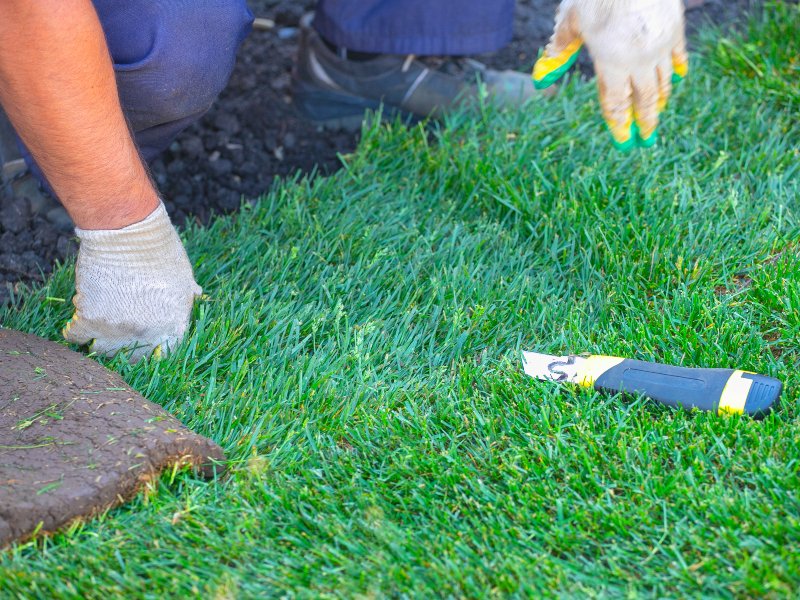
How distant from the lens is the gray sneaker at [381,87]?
2.99 meters

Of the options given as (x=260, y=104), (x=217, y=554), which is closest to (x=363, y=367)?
(x=217, y=554)

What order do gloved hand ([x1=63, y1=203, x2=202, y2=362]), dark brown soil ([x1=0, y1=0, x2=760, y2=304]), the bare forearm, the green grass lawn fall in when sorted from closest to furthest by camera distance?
the green grass lawn, the bare forearm, gloved hand ([x1=63, y1=203, x2=202, y2=362]), dark brown soil ([x1=0, y1=0, x2=760, y2=304])

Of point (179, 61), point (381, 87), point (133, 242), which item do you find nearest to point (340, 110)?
point (381, 87)

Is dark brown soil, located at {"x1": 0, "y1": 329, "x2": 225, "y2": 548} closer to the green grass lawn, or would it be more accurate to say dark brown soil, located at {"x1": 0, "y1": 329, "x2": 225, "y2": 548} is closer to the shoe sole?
the green grass lawn

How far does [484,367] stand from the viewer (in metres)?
1.93

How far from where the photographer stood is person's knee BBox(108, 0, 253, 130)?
6.66ft

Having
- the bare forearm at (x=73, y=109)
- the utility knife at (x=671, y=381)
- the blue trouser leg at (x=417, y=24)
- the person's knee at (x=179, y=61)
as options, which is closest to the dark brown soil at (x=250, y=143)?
the blue trouser leg at (x=417, y=24)

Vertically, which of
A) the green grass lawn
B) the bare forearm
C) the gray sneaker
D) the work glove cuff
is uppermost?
the bare forearm

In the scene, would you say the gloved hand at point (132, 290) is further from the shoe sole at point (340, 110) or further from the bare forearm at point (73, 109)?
the shoe sole at point (340, 110)

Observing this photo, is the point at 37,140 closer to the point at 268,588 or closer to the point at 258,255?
the point at 258,255

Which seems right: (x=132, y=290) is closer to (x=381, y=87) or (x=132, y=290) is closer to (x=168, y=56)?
(x=168, y=56)

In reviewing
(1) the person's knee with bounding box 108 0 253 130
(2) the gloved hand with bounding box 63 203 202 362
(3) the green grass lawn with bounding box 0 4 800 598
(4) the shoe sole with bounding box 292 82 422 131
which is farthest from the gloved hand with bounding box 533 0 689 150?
(4) the shoe sole with bounding box 292 82 422 131

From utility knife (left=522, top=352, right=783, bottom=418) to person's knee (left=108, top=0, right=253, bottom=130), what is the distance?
1042 millimetres

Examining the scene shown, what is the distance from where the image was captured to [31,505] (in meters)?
1.48
